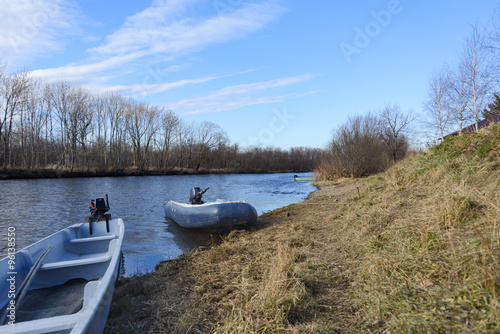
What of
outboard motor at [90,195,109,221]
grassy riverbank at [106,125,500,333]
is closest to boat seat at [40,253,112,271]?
grassy riverbank at [106,125,500,333]

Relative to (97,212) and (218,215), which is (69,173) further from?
(218,215)

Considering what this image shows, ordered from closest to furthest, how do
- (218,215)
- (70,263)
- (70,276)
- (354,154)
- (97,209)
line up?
1. (70,263)
2. (70,276)
3. (97,209)
4. (218,215)
5. (354,154)

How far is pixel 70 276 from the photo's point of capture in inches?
185

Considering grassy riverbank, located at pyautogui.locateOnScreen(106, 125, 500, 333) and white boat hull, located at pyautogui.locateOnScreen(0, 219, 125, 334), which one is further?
white boat hull, located at pyautogui.locateOnScreen(0, 219, 125, 334)

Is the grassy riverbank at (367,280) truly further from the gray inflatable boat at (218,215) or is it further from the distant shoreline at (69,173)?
the distant shoreline at (69,173)

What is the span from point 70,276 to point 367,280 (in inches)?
180

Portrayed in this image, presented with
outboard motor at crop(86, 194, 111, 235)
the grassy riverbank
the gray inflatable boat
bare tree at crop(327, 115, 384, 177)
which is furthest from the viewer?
bare tree at crop(327, 115, 384, 177)

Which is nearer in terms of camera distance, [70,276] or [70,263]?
[70,263]

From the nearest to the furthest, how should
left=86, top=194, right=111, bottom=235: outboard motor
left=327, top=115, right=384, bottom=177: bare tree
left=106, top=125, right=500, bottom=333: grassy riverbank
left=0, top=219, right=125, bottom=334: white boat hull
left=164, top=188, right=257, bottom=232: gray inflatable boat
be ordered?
left=106, top=125, right=500, bottom=333: grassy riverbank < left=0, top=219, right=125, bottom=334: white boat hull < left=86, top=194, right=111, bottom=235: outboard motor < left=164, top=188, right=257, bottom=232: gray inflatable boat < left=327, top=115, right=384, bottom=177: bare tree

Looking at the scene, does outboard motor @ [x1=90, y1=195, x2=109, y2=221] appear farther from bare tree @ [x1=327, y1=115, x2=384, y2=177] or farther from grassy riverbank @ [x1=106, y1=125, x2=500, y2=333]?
bare tree @ [x1=327, y1=115, x2=384, y2=177]

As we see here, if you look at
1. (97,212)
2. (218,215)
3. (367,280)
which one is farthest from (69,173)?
(367,280)

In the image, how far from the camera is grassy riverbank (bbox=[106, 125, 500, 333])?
2.32m

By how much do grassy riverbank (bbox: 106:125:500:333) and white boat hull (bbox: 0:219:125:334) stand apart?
17.2 inches

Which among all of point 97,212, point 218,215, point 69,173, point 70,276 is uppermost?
point 69,173
